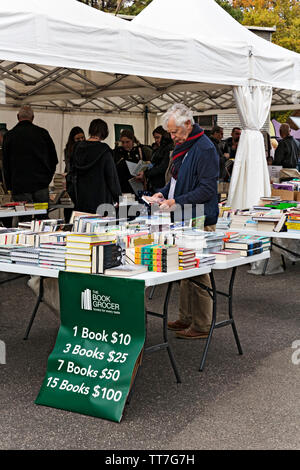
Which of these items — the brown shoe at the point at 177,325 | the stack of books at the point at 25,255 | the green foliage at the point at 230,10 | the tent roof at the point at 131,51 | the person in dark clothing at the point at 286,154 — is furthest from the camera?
the green foliage at the point at 230,10

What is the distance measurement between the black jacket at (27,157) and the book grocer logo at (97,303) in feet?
13.9

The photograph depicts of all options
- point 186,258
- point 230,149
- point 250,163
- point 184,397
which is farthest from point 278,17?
point 184,397

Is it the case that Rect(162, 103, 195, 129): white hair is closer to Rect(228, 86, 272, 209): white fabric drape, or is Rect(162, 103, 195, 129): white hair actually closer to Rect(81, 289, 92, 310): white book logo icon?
Rect(81, 289, 92, 310): white book logo icon

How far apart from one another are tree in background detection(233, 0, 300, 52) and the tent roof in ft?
83.1

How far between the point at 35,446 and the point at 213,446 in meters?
0.86

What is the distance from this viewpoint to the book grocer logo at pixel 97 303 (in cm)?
371

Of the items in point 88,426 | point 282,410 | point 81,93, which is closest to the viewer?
point 88,426

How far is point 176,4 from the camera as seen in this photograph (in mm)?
8586

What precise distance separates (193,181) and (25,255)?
1.49 metres

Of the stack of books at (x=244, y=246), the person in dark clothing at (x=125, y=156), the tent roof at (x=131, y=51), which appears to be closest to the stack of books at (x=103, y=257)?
the stack of books at (x=244, y=246)

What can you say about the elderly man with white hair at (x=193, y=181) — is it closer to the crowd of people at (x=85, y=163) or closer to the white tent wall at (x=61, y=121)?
the crowd of people at (x=85, y=163)

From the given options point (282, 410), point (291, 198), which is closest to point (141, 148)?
point (291, 198)

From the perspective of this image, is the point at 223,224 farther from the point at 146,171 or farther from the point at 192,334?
the point at 146,171
